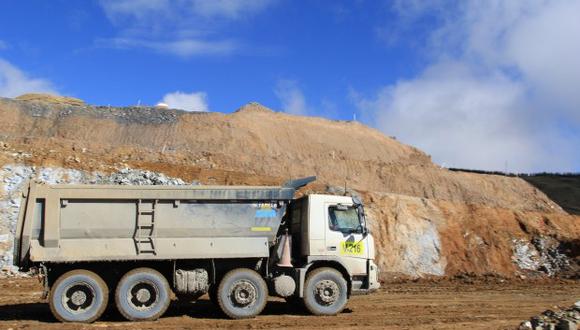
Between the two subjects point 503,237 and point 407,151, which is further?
point 407,151

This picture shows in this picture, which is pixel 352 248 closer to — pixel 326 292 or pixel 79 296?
pixel 326 292

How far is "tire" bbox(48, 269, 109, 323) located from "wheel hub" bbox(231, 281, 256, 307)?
2.75 meters

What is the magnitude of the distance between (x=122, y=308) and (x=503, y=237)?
70.2ft

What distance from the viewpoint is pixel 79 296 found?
1183cm

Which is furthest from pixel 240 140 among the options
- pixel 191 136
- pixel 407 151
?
pixel 407 151

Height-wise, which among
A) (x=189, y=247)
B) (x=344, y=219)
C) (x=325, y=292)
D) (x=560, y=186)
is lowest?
(x=325, y=292)

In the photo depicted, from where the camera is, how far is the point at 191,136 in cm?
4062

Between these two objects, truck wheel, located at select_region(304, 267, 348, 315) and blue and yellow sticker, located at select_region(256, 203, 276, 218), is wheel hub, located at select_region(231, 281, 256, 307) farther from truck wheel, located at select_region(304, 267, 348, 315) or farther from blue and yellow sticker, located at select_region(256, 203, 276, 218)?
blue and yellow sticker, located at select_region(256, 203, 276, 218)

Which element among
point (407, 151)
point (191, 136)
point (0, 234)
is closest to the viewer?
point (0, 234)

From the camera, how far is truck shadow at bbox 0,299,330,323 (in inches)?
492

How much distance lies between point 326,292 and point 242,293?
6.57 ft

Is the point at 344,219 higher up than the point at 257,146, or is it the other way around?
the point at 257,146

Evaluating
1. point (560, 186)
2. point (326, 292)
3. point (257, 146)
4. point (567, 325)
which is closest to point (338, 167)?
point (257, 146)

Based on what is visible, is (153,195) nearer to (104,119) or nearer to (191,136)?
(191,136)
